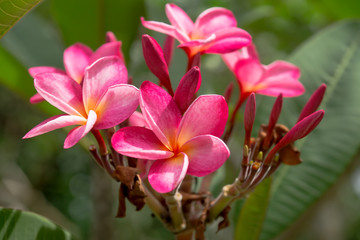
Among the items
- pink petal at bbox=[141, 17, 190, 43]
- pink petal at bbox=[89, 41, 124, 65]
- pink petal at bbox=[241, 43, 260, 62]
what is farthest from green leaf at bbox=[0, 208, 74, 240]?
pink petal at bbox=[241, 43, 260, 62]

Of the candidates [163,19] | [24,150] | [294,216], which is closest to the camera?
[294,216]

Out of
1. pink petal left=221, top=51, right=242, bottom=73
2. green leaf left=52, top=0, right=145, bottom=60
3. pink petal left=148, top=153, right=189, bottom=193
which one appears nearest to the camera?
pink petal left=148, top=153, right=189, bottom=193

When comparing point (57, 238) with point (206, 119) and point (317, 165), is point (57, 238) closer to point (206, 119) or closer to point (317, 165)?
point (206, 119)

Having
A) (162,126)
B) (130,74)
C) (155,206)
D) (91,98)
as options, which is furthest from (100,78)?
(130,74)

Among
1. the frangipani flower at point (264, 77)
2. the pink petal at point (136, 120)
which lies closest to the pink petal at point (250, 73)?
the frangipani flower at point (264, 77)

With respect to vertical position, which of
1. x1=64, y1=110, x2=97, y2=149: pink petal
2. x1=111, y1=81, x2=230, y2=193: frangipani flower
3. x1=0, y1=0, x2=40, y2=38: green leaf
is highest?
x1=0, y1=0, x2=40, y2=38: green leaf

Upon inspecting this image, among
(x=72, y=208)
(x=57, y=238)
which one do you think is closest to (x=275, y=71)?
(x=57, y=238)

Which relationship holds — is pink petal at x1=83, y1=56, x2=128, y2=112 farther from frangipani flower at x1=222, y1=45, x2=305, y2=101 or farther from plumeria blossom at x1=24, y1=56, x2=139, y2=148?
frangipani flower at x1=222, y1=45, x2=305, y2=101
